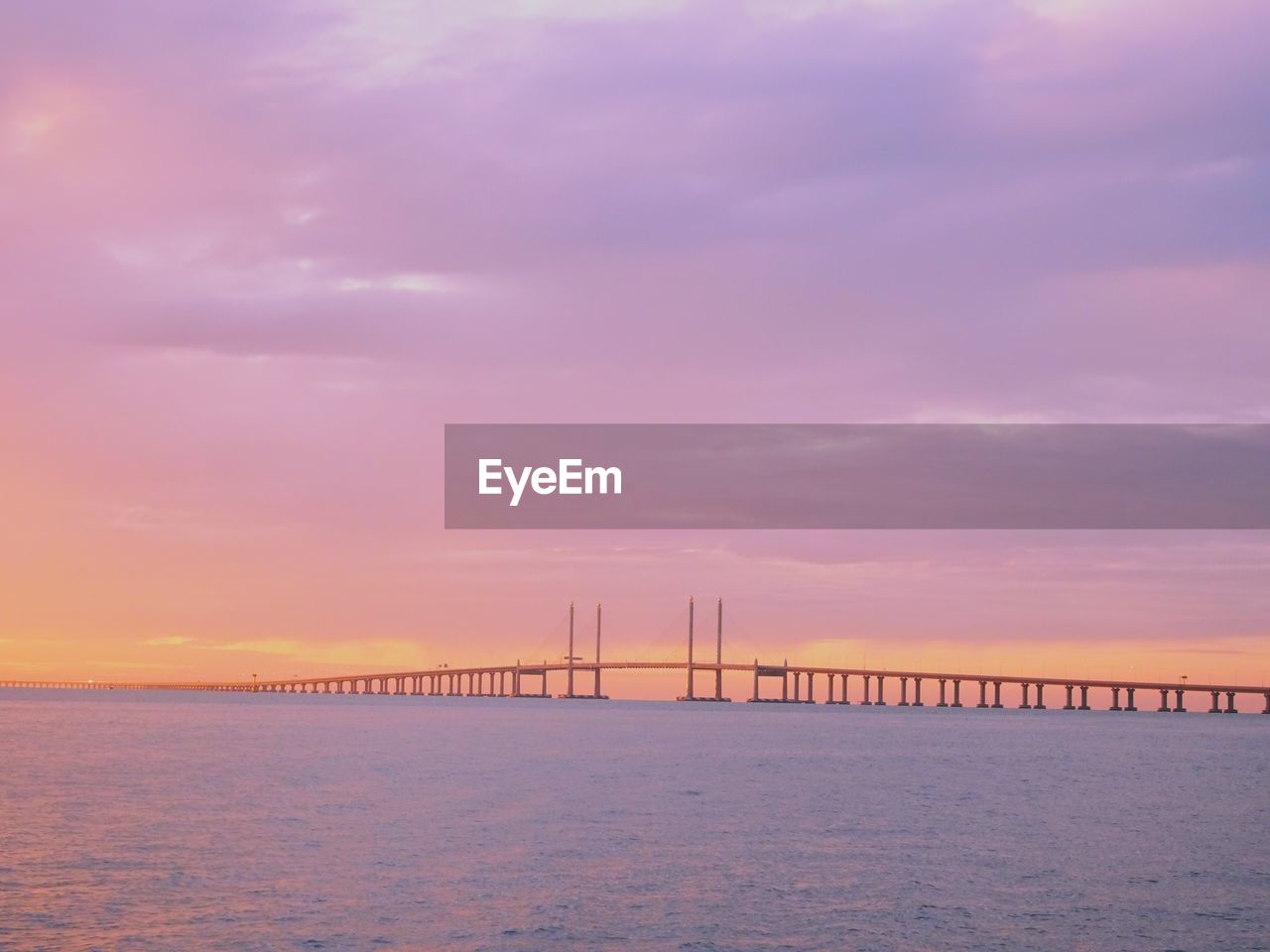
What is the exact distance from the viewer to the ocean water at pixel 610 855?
26016 millimetres

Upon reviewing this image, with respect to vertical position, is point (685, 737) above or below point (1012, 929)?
below

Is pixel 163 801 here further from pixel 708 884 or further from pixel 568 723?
pixel 568 723

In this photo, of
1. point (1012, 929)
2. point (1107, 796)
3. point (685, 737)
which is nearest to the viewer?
point (1012, 929)

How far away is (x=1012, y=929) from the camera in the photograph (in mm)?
27109

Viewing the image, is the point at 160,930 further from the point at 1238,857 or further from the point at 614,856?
the point at 1238,857

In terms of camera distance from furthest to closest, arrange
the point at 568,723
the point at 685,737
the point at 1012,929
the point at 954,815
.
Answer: the point at 568,723, the point at 685,737, the point at 954,815, the point at 1012,929

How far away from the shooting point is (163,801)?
46.8m

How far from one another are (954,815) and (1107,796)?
14.0 meters

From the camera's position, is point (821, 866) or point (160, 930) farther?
point (821, 866)

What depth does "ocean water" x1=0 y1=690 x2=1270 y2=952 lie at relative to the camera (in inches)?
1024

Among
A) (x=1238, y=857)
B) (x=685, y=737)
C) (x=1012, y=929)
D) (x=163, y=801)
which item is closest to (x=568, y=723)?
(x=685, y=737)

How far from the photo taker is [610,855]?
115ft

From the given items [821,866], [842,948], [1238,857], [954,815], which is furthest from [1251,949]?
[954,815]

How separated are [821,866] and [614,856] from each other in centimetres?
495
